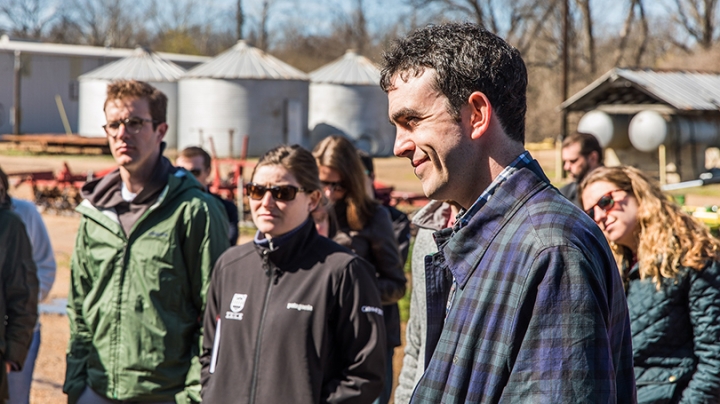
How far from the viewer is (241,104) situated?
36.2 meters

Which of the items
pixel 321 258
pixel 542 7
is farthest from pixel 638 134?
pixel 542 7

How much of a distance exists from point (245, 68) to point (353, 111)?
17.1ft

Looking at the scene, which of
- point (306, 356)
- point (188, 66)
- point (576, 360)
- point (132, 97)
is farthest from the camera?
point (188, 66)

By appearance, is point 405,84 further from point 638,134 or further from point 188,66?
point 188,66

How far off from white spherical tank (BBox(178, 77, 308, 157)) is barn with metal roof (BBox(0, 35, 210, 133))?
1098 cm

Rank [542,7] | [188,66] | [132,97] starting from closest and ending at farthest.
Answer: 1. [132,97]
2. [188,66]
3. [542,7]

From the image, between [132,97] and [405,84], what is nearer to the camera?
[405,84]

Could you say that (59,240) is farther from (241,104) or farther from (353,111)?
(353,111)

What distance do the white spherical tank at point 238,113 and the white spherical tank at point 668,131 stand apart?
51.0 ft

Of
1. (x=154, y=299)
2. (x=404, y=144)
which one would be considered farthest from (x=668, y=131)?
(x=404, y=144)

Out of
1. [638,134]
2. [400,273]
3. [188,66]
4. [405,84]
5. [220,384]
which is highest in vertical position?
[188,66]

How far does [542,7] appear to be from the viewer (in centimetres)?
5328

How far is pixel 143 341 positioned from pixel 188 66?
4686cm

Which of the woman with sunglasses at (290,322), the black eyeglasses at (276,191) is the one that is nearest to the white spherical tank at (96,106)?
the black eyeglasses at (276,191)
